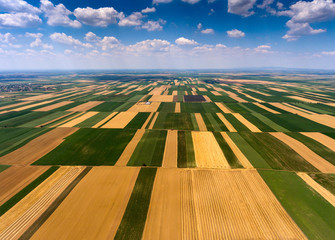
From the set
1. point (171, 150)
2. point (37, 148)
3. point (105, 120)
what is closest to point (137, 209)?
point (171, 150)

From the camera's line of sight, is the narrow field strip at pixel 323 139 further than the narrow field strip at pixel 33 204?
Yes

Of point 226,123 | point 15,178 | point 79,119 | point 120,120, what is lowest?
point 15,178

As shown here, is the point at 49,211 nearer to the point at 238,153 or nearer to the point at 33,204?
the point at 33,204

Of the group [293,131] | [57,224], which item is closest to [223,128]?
[293,131]

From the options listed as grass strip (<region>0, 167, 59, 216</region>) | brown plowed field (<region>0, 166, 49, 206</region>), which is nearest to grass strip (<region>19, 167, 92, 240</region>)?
grass strip (<region>0, 167, 59, 216</region>)

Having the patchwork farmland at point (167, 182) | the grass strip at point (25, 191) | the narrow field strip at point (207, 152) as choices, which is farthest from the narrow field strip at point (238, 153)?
the grass strip at point (25, 191)

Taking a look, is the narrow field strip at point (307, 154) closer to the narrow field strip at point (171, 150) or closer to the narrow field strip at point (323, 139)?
the narrow field strip at point (323, 139)
